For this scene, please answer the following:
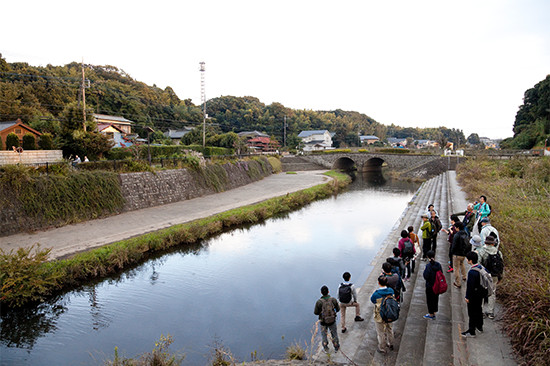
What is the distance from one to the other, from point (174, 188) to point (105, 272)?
10809 mm

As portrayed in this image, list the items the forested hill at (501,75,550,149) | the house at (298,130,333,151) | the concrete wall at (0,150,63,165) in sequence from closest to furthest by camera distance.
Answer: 1. the concrete wall at (0,150,63,165)
2. the forested hill at (501,75,550,149)
3. the house at (298,130,333,151)

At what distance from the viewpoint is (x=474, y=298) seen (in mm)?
4930

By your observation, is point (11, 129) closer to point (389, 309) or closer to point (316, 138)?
point (389, 309)

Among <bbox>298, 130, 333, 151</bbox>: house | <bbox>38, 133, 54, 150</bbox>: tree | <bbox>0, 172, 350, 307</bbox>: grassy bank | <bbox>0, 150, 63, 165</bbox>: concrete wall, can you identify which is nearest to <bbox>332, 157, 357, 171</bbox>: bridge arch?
<bbox>298, 130, 333, 151</bbox>: house

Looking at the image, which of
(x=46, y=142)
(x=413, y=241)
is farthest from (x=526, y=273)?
(x=46, y=142)

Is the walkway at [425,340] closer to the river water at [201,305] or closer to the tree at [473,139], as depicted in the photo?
the river water at [201,305]

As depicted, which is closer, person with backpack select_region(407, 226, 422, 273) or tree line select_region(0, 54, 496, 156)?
person with backpack select_region(407, 226, 422, 273)

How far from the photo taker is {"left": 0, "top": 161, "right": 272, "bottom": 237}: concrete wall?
12.5 meters

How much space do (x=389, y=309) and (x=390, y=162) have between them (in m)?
49.2

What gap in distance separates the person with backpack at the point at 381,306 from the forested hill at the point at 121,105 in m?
21.5

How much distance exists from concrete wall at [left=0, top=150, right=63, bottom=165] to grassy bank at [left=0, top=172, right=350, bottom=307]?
25.3 ft

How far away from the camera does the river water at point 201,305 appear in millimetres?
7301

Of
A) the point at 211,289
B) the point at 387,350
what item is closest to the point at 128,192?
the point at 211,289

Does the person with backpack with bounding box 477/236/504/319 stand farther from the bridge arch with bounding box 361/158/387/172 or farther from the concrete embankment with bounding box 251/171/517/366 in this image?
the bridge arch with bounding box 361/158/387/172
